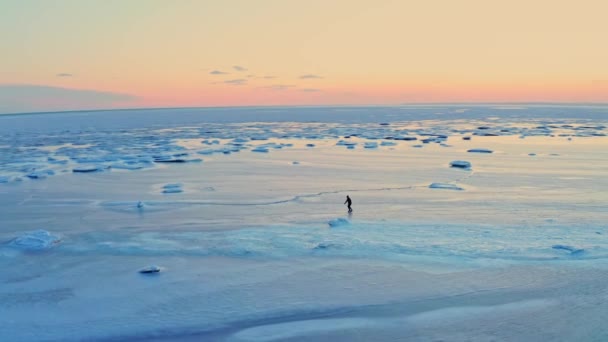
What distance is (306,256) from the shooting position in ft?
25.2

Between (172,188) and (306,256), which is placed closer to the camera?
(306,256)

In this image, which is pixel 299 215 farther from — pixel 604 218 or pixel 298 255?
pixel 604 218

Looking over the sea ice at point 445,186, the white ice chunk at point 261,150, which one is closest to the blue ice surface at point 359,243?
the sea ice at point 445,186

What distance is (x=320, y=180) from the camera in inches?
567

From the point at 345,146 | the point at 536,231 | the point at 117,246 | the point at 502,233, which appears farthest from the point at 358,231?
the point at 345,146

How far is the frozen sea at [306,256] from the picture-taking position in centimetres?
557

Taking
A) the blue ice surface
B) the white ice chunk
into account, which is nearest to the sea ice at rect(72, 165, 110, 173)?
the white ice chunk

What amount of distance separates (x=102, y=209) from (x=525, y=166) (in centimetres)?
1215

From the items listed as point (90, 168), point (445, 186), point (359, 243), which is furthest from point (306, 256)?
point (90, 168)

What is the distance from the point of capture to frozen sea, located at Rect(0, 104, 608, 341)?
18.3ft

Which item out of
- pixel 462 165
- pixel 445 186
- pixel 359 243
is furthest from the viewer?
pixel 462 165

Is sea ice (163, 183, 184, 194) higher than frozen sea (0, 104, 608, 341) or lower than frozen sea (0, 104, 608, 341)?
higher

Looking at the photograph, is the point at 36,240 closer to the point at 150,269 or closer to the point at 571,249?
the point at 150,269

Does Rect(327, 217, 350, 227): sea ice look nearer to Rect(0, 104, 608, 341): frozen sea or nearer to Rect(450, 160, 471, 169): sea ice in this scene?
Rect(0, 104, 608, 341): frozen sea
